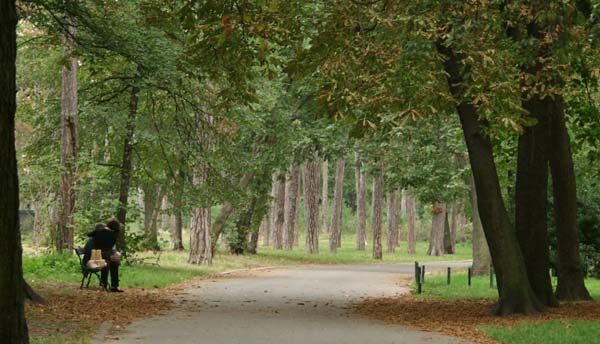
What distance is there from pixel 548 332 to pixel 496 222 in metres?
3.80

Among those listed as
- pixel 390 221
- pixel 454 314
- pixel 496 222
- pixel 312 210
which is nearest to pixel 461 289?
pixel 454 314

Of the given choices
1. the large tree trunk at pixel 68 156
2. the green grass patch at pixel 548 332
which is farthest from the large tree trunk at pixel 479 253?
the green grass patch at pixel 548 332

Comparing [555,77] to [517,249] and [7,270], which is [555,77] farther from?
[7,270]

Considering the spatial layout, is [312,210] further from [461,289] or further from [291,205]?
[461,289]

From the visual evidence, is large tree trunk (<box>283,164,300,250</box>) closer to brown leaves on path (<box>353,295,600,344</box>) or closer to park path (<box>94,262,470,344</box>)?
park path (<box>94,262,470,344</box>)

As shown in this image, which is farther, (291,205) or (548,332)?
(291,205)

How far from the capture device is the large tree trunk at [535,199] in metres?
18.0

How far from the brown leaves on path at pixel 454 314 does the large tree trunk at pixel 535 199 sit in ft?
2.72

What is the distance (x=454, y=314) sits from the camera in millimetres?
17359

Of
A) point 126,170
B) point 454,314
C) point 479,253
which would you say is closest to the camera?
point 454,314

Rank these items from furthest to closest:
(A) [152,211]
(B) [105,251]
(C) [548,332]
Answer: (A) [152,211]
(B) [105,251]
(C) [548,332]

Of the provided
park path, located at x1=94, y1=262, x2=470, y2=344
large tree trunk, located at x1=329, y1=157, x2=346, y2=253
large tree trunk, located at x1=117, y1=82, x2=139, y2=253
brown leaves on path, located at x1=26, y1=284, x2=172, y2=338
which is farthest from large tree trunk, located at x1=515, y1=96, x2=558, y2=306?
large tree trunk, located at x1=329, y1=157, x2=346, y2=253

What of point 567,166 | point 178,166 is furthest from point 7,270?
point 178,166

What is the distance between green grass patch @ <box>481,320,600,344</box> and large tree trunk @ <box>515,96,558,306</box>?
327 cm
